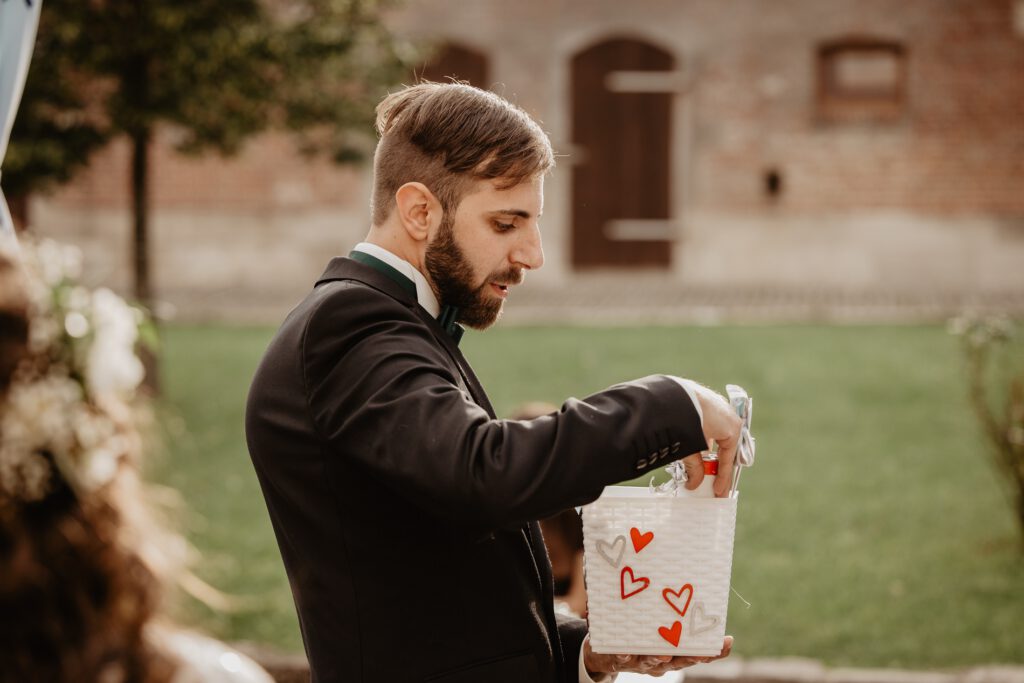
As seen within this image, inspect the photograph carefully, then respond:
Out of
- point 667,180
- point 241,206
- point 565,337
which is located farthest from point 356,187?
point 565,337

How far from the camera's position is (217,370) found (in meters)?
11.5

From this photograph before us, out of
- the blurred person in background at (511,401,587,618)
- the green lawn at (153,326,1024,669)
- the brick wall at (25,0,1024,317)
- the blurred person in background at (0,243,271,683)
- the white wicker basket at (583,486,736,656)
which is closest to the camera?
the blurred person in background at (0,243,271,683)

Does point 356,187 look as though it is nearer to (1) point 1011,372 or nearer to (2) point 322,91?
(2) point 322,91

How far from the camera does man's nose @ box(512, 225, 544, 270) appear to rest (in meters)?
2.16

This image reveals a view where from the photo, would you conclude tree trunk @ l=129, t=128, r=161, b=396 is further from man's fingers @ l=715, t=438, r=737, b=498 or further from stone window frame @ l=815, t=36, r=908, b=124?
stone window frame @ l=815, t=36, r=908, b=124

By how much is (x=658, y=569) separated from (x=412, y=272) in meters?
0.64

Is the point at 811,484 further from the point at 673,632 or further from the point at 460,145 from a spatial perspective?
the point at 460,145

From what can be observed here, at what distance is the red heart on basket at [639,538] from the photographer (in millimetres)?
2086

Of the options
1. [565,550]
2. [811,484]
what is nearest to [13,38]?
[565,550]

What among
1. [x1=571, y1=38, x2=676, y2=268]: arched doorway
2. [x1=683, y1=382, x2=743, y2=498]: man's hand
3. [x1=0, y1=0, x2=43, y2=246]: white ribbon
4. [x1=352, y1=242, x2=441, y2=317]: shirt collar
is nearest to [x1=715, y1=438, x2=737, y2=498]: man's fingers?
[x1=683, y1=382, x2=743, y2=498]: man's hand

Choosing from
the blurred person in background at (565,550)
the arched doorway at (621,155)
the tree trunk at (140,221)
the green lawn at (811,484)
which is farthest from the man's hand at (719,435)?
the arched doorway at (621,155)

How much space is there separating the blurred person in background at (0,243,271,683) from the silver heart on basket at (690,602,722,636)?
0.90 meters

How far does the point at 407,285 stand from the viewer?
7.06ft

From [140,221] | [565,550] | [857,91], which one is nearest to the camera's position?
[565,550]
